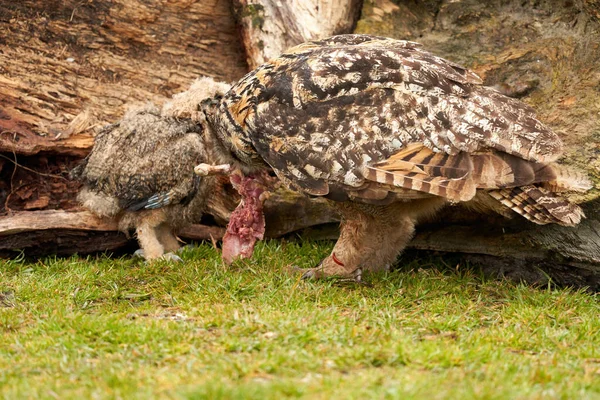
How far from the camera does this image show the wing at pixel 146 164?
696 cm

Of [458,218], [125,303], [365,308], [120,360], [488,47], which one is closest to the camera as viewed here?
[120,360]

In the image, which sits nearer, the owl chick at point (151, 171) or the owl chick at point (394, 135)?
the owl chick at point (394, 135)

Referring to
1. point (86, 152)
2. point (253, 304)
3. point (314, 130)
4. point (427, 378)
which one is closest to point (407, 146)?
point (314, 130)

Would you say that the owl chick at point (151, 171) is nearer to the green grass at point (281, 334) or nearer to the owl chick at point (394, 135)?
the green grass at point (281, 334)

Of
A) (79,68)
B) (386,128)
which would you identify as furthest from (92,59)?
(386,128)

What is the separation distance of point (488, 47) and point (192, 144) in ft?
9.57

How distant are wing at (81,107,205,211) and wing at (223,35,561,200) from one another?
1166mm

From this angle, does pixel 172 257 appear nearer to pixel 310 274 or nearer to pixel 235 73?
pixel 310 274

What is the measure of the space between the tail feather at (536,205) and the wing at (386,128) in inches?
4.4

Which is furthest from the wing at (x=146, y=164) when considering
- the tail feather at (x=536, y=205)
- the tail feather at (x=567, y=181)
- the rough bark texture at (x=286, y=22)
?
the tail feather at (x=567, y=181)

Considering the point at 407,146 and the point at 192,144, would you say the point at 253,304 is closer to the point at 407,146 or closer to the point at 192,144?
the point at 407,146

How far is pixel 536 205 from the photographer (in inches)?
221

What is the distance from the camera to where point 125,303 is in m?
5.83

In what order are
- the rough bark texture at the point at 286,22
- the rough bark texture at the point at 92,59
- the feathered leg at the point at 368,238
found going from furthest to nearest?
the rough bark texture at the point at 286,22
the rough bark texture at the point at 92,59
the feathered leg at the point at 368,238
